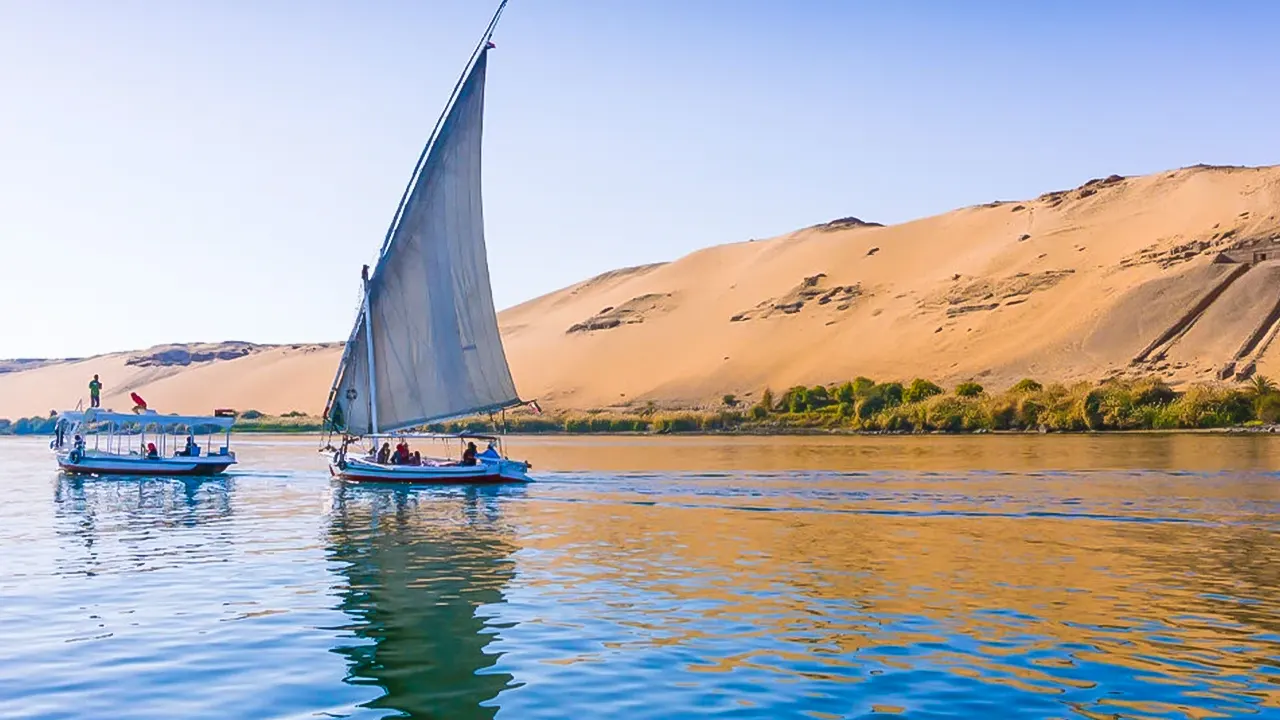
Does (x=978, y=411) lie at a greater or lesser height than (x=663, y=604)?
greater

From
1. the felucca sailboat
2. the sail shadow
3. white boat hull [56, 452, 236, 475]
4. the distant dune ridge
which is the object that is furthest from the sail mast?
the distant dune ridge

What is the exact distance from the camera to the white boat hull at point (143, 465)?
45.4 m

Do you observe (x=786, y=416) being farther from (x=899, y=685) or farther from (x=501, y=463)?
(x=899, y=685)

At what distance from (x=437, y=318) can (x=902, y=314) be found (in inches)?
2952

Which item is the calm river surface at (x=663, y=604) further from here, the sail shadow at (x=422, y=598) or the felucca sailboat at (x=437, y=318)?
the felucca sailboat at (x=437, y=318)

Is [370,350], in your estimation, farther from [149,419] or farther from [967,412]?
[967,412]

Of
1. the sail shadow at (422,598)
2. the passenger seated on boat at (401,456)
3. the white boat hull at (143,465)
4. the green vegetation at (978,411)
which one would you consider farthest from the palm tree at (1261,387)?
the white boat hull at (143,465)

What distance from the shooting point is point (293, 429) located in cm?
9925

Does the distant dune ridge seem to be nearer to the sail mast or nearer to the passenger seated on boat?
the passenger seated on boat

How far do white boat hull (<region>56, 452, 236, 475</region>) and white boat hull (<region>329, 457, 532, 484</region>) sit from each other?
746 centimetres

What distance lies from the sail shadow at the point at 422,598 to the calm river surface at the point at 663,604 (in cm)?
6

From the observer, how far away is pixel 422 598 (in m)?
16.5

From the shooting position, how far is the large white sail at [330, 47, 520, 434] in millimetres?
38094

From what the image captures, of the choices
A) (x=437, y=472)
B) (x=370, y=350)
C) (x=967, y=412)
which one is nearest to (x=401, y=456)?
(x=437, y=472)
